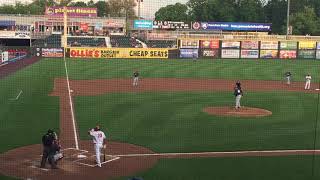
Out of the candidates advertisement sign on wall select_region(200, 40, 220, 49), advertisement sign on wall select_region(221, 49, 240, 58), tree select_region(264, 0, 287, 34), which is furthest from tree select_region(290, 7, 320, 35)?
advertisement sign on wall select_region(200, 40, 220, 49)

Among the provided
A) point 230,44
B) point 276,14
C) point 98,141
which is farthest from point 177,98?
point 276,14

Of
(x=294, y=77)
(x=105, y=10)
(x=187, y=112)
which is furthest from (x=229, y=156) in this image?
(x=105, y=10)

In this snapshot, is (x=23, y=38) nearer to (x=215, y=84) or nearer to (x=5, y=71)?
(x=5, y=71)

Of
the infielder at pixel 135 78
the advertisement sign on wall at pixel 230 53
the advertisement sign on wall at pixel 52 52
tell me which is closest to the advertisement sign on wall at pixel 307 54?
the advertisement sign on wall at pixel 230 53

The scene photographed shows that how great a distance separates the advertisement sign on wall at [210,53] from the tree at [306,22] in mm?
11805

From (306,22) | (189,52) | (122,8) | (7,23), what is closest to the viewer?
(189,52)

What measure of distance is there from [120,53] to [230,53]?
10.1 meters

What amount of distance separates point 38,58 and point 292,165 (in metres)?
33.9

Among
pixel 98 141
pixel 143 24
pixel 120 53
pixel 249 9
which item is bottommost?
pixel 98 141

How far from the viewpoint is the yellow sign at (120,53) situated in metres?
41.8

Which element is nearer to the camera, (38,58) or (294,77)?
(294,77)

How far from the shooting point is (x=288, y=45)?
4338 centimetres

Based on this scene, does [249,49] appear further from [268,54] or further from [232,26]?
[232,26]

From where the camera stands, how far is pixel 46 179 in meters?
8.91
